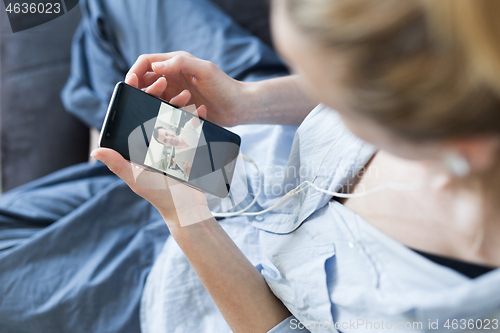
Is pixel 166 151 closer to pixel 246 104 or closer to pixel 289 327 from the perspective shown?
pixel 246 104

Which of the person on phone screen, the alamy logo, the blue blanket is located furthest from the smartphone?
the alamy logo

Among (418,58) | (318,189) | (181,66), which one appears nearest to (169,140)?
(181,66)

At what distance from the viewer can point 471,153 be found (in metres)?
0.28

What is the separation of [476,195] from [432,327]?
16 cm

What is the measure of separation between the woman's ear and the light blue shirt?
12cm

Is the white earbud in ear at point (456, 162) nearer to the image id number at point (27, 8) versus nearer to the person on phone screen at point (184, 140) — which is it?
the person on phone screen at point (184, 140)

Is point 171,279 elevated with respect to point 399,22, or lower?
lower

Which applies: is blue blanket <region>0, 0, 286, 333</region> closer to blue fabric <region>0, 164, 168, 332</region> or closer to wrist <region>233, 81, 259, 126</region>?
blue fabric <region>0, 164, 168, 332</region>

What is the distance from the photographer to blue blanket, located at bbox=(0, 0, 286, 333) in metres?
0.59

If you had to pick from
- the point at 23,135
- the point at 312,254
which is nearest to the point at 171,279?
the point at 312,254

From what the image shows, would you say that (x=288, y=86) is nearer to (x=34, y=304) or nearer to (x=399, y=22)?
(x=399, y=22)

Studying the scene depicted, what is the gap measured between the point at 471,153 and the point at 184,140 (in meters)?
0.39

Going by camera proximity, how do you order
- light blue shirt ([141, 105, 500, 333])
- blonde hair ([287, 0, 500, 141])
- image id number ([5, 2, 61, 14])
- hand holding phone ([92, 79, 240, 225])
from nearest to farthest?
blonde hair ([287, 0, 500, 141]) < light blue shirt ([141, 105, 500, 333]) < hand holding phone ([92, 79, 240, 225]) < image id number ([5, 2, 61, 14])

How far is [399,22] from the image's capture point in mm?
223
